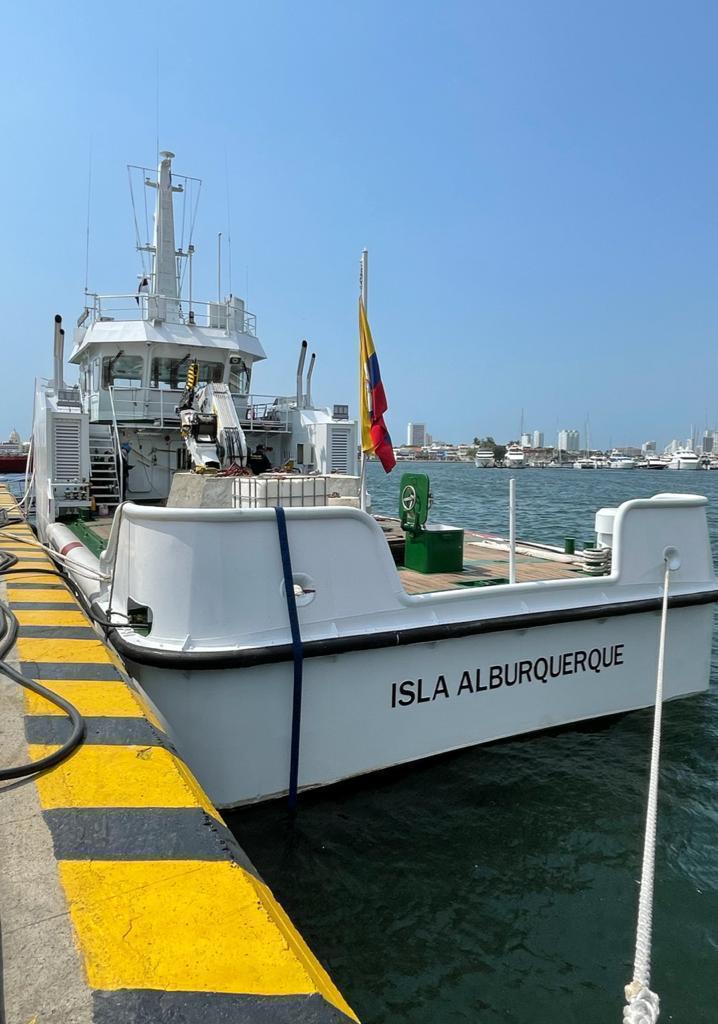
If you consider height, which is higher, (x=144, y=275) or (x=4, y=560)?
(x=144, y=275)

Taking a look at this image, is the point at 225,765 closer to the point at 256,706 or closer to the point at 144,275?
the point at 256,706

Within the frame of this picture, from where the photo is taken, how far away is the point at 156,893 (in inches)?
78.2

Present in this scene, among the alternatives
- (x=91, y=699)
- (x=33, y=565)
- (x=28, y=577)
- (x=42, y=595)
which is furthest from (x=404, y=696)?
(x=33, y=565)

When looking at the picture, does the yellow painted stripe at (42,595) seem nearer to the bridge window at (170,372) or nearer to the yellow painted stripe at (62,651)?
the yellow painted stripe at (62,651)

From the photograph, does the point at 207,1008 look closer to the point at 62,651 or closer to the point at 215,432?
the point at 62,651

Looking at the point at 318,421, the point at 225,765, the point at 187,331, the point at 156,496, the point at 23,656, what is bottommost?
the point at 225,765

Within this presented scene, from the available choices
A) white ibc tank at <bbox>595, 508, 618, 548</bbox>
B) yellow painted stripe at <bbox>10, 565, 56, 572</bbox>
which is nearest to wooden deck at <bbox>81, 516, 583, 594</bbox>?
white ibc tank at <bbox>595, 508, 618, 548</bbox>

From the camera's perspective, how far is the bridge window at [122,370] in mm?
9945

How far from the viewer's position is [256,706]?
396cm

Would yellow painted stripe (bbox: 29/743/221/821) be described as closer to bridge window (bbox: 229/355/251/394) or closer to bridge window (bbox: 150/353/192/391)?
bridge window (bbox: 150/353/192/391)

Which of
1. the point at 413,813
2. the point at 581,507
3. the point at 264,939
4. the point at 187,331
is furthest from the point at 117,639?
the point at 581,507

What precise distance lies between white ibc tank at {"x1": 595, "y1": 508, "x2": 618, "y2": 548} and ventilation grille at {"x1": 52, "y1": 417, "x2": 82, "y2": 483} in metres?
6.26

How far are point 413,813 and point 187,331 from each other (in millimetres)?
7911

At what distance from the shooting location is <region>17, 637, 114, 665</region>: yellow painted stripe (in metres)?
3.92
